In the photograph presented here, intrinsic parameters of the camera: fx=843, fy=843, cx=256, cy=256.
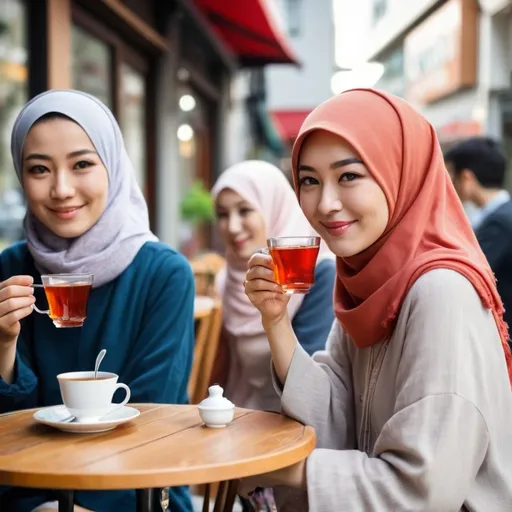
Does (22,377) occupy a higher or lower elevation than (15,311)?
lower

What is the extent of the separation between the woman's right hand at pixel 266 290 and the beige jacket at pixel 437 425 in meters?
0.32

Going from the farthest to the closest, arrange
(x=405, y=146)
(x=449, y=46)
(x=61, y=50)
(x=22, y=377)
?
(x=449, y=46) < (x=61, y=50) < (x=22, y=377) < (x=405, y=146)

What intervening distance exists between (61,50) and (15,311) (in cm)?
326

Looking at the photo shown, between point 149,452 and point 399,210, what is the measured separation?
2.67 feet

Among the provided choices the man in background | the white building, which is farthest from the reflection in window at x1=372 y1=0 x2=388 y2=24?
the man in background

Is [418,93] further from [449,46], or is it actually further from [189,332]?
[189,332]

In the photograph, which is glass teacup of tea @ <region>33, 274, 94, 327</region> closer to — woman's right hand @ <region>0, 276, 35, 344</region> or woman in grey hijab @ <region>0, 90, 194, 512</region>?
woman's right hand @ <region>0, 276, 35, 344</region>

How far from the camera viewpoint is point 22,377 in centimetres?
223

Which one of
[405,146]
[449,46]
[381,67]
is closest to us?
[405,146]

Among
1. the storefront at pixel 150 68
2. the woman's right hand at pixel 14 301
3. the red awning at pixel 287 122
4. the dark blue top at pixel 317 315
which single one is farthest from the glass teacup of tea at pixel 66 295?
the red awning at pixel 287 122

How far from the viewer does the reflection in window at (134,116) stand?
6875mm

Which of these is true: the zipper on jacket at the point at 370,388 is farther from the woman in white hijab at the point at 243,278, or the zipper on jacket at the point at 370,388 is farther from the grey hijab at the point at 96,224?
the woman in white hijab at the point at 243,278

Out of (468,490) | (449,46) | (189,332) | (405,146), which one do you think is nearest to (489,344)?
(468,490)

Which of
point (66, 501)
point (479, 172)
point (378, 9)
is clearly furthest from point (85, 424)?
point (378, 9)
